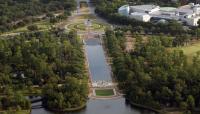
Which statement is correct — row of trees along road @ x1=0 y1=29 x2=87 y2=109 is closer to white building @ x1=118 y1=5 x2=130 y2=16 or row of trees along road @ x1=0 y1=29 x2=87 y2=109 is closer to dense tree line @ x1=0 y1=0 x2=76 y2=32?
dense tree line @ x1=0 y1=0 x2=76 y2=32

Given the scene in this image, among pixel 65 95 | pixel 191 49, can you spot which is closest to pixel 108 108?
pixel 65 95

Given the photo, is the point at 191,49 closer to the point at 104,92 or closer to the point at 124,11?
the point at 104,92

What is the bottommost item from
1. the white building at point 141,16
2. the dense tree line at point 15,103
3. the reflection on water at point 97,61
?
the dense tree line at point 15,103

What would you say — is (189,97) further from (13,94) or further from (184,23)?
(184,23)

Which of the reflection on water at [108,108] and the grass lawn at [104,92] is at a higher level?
the grass lawn at [104,92]

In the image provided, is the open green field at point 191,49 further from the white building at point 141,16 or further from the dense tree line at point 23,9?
the dense tree line at point 23,9

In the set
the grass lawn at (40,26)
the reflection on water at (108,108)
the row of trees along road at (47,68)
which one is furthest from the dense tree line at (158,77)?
the grass lawn at (40,26)
